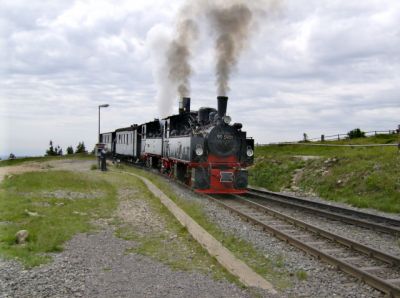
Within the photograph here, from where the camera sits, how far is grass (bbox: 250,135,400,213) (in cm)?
1417

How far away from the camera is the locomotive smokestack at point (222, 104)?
51.3 feet

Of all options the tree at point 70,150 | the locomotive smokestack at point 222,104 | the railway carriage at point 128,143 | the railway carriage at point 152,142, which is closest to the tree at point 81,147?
the tree at point 70,150

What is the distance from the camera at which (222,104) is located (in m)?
15.7

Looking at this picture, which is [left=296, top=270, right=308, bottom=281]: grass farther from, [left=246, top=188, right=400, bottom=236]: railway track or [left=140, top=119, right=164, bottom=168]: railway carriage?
[left=140, top=119, right=164, bottom=168]: railway carriage

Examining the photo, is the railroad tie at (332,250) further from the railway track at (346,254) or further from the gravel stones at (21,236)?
the gravel stones at (21,236)

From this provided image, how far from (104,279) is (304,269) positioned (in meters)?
2.85

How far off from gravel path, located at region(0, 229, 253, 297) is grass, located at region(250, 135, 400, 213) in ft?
29.7

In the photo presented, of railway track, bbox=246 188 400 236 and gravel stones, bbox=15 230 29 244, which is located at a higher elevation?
gravel stones, bbox=15 230 29 244

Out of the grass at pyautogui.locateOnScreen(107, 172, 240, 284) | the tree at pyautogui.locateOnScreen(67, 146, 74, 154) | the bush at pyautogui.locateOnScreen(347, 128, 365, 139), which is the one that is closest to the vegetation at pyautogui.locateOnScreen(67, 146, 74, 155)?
the tree at pyautogui.locateOnScreen(67, 146, 74, 154)

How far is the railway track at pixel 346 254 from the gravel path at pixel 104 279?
175 centimetres

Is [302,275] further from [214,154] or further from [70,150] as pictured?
[70,150]

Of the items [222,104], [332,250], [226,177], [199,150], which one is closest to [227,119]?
[222,104]

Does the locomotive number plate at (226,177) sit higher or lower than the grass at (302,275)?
higher

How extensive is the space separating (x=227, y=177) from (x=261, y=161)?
11298 millimetres
